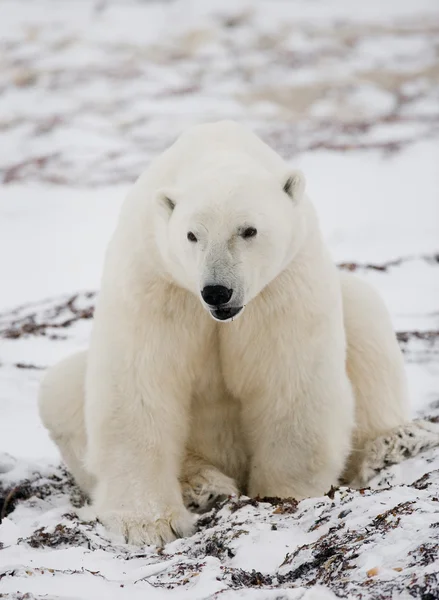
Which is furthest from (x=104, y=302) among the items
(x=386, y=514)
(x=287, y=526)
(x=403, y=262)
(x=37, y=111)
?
(x=37, y=111)

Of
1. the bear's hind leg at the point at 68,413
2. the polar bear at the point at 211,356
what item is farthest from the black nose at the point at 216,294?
the bear's hind leg at the point at 68,413

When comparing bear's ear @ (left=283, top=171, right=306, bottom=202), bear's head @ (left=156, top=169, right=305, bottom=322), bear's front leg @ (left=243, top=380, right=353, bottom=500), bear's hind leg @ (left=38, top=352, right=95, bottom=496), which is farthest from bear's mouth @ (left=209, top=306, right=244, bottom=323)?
bear's hind leg @ (left=38, top=352, right=95, bottom=496)

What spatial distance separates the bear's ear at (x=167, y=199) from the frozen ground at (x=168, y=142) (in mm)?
1238

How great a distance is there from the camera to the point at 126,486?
12.8 feet

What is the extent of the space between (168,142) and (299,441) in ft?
63.5

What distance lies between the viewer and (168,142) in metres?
22.7

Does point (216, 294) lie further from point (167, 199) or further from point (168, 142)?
point (168, 142)

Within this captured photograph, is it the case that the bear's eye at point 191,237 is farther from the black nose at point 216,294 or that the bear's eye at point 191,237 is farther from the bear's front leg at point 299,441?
the bear's front leg at point 299,441

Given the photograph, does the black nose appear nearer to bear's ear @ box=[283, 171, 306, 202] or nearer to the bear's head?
the bear's head

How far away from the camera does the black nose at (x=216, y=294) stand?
314 cm

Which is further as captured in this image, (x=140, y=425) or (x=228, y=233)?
(x=140, y=425)

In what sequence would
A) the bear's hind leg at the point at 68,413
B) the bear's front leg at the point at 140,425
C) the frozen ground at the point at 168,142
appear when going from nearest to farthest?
the frozen ground at the point at 168,142, the bear's front leg at the point at 140,425, the bear's hind leg at the point at 68,413

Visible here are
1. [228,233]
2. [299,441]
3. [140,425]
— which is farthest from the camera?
[299,441]

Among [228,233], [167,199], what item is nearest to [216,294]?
[228,233]
